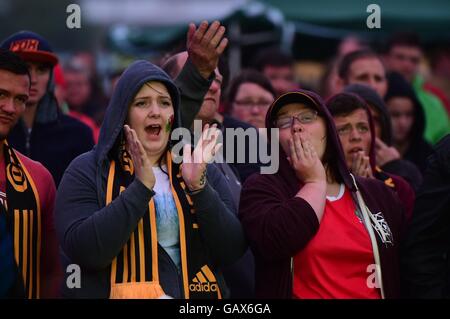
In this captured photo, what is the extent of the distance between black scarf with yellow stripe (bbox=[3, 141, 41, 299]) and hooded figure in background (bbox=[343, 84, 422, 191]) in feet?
7.99

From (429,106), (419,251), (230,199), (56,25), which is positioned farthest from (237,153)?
(56,25)

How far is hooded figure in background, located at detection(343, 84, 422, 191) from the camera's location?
718 cm

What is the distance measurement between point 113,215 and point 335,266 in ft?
3.93

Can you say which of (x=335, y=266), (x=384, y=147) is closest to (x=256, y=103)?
(x=384, y=147)

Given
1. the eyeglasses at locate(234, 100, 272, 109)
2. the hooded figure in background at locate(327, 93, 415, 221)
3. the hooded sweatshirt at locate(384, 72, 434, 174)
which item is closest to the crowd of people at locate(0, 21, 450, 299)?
the hooded figure in background at locate(327, 93, 415, 221)

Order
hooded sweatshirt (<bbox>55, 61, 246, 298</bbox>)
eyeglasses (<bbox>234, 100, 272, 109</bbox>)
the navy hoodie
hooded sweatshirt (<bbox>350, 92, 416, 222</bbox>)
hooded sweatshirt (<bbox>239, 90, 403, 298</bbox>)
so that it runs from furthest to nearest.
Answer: eyeglasses (<bbox>234, 100, 272, 109</bbox>) → the navy hoodie → hooded sweatshirt (<bbox>350, 92, 416, 222</bbox>) → hooded sweatshirt (<bbox>239, 90, 403, 298</bbox>) → hooded sweatshirt (<bbox>55, 61, 246, 298</bbox>)

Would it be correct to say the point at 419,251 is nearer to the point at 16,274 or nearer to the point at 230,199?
the point at 230,199

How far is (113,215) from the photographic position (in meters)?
5.11

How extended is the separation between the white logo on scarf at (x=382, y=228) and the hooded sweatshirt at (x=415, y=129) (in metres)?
2.48

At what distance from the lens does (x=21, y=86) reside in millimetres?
5832

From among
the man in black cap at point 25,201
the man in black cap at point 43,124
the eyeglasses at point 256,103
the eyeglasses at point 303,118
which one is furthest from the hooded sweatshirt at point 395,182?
the man in black cap at point 25,201

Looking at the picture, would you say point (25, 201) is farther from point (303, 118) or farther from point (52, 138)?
point (303, 118)

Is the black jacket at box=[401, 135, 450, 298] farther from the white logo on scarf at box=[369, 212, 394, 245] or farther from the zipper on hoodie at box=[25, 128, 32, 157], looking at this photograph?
the zipper on hoodie at box=[25, 128, 32, 157]

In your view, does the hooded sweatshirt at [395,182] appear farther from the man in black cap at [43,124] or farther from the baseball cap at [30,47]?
the baseball cap at [30,47]
